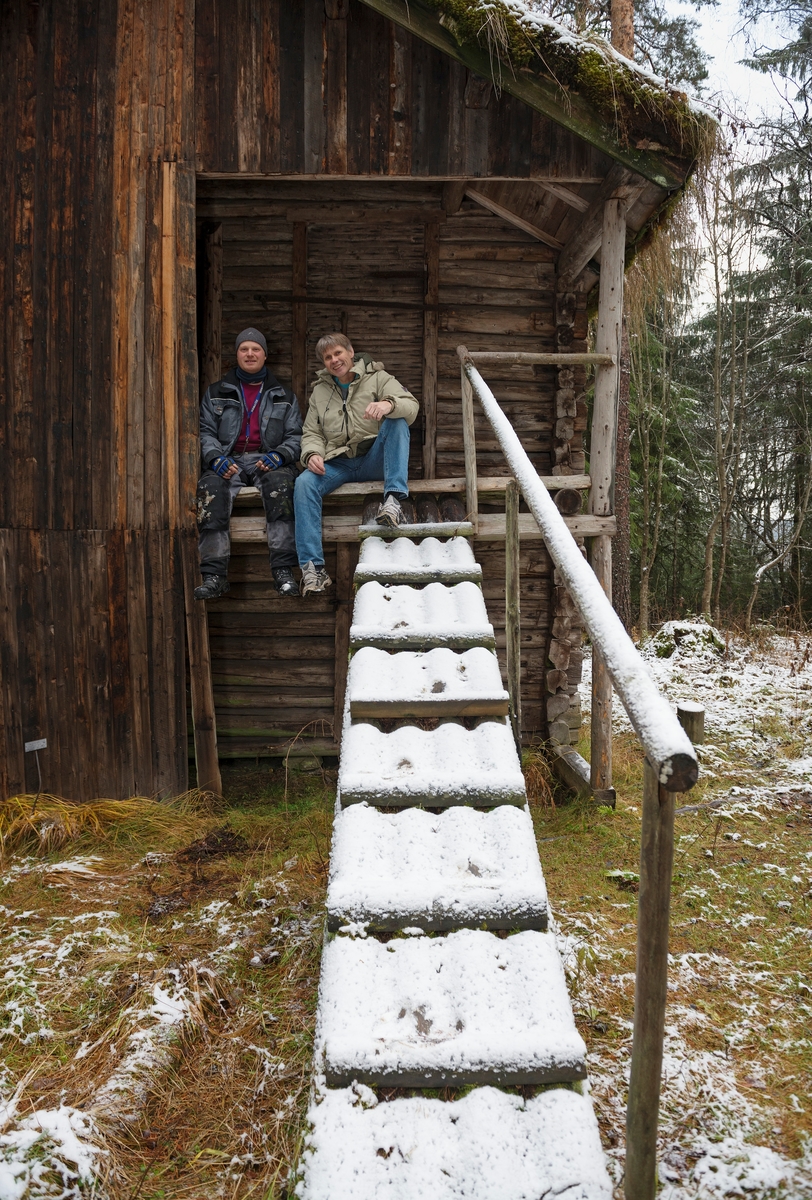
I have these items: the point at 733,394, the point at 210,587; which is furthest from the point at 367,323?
the point at 733,394

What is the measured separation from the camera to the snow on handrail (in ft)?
4.57

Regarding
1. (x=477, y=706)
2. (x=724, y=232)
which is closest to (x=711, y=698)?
(x=477, y=706)

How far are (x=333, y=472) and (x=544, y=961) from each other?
145 inches

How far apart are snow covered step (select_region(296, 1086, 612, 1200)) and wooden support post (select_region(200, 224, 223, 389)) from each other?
5.86 metres

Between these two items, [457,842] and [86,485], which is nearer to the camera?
[457,842]

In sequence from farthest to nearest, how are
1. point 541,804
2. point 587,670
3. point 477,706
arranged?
point 587,670, point 541,804, point 477,706

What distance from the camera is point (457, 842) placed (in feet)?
7.62

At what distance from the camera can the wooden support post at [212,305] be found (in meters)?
6.56

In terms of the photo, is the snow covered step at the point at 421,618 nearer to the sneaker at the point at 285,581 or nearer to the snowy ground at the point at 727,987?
the sneaker at the point at 285,581

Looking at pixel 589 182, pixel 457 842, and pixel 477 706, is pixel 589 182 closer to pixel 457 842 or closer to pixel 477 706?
pixel 477 706

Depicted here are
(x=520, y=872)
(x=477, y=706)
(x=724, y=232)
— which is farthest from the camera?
(x=724, y=232)

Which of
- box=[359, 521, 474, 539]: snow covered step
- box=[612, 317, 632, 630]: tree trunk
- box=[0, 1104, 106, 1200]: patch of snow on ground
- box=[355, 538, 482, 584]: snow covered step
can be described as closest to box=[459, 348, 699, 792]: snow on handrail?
box=[355, 538, 482, 584]: snow covered step

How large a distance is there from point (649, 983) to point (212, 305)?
6.30 meters

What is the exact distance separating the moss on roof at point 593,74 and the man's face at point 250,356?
2.18m
